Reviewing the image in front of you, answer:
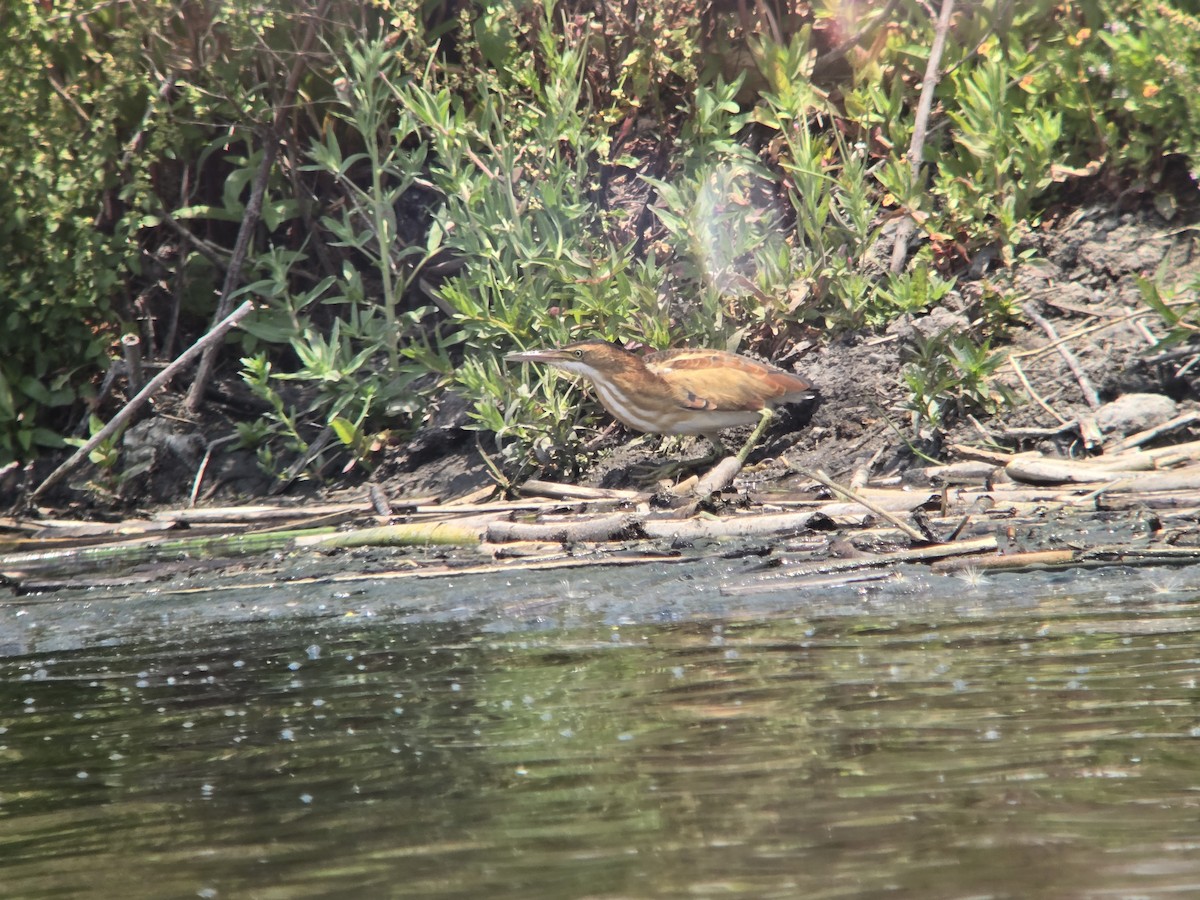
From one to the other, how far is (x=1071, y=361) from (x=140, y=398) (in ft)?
15.3

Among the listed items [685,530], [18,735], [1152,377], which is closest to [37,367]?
[685,530]

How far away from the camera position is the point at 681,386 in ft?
23.3

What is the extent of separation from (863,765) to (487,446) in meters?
5.28

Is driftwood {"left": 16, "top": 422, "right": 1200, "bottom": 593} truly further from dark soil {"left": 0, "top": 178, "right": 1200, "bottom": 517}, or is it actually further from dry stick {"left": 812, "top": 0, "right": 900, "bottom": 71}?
dry stick {"left": 812, "top": 0, "right": 900, "bottom": 71}

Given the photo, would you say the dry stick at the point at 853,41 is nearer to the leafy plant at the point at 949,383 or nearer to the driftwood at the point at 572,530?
the leafy plant at the point at 949,383

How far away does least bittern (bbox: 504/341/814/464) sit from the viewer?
7113 millimetres

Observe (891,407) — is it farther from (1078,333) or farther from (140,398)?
(140,398)

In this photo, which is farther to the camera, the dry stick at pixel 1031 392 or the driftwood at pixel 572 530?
the dry stick at pixel 1031 392

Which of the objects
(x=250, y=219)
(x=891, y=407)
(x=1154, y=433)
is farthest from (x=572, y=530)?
(x=250, y=219)

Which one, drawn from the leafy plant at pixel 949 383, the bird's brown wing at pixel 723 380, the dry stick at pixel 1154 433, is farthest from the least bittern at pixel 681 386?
the dry stick at pixel 1154 433

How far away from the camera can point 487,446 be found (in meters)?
8.16

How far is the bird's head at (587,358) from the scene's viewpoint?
7266mm

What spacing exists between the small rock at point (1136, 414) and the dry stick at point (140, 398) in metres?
4.23

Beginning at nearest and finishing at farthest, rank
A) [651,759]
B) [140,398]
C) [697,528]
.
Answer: [651,759], [697,528], [140,398]
